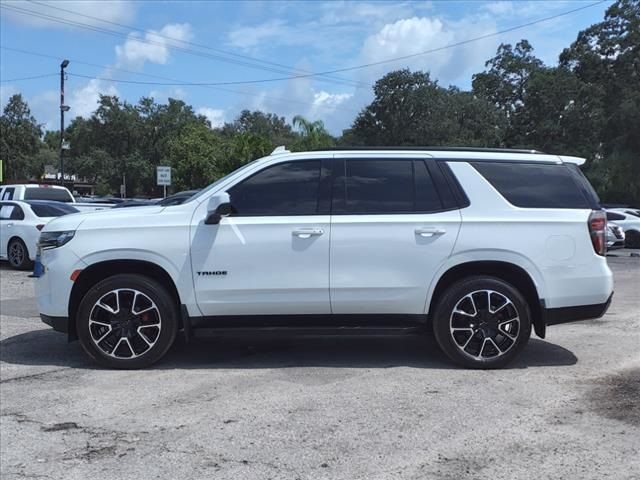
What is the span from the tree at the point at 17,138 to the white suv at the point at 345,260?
2796 inches

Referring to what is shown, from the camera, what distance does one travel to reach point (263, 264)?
19.3ft

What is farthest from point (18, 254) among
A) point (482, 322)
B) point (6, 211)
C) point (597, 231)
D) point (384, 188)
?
point (597, 231)

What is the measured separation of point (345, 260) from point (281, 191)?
85cm

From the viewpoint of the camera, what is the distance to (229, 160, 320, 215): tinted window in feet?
19.7

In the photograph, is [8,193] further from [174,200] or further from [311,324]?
[311,324]

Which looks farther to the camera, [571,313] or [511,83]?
[511,83]

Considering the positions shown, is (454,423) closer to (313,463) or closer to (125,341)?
(313,463)

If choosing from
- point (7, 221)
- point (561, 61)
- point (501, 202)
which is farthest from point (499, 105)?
point (501, 202)

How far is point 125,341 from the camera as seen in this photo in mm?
6000

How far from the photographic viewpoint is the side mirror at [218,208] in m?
5.73

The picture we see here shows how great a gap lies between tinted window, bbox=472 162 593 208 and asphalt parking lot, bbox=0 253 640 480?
1.49 m

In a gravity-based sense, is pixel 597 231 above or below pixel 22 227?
above

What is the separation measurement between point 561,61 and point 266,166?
60.3m

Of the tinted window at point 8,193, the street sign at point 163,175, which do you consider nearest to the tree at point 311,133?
the street sign at point 163,175
